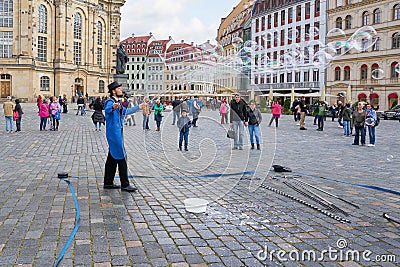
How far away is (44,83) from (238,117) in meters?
55.0

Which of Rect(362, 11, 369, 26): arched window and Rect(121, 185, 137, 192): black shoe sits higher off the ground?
Rect(362, 11, 369, 26): arched window

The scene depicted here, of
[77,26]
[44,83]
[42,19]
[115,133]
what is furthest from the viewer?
[77,26]

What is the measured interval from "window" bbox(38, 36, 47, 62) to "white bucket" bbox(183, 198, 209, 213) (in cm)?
5792

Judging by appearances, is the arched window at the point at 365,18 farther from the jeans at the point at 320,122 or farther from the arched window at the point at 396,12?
the jeans at the point at 320,122

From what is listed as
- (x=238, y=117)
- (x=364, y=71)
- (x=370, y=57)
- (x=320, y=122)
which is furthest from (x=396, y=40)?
(x=238, y=117)

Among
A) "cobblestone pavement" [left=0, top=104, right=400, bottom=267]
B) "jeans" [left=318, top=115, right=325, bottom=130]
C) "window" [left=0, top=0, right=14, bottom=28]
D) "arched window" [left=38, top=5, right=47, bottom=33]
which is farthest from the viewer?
"arched window" [left=38, top=5, right=47, bottom=33]

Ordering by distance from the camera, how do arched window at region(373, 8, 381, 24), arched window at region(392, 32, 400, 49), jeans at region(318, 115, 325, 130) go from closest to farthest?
1. jeans at region(318, 115, 325, 130)
2. arched window at region(392, 32, 400, 49)
3. arched window at region(373, 8, 381, 24)

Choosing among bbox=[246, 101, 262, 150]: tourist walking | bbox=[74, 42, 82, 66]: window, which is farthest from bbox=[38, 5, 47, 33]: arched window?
bbox=[246, 101, 262, 150]: tourist walking

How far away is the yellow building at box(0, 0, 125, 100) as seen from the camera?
5534 cm

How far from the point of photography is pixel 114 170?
275 inches

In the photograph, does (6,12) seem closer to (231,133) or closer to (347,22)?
(347,22)

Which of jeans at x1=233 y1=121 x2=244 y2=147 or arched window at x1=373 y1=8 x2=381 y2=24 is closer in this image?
jeans at x1=233 y1=121 x2=244 y2=147

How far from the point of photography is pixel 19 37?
2181 inches

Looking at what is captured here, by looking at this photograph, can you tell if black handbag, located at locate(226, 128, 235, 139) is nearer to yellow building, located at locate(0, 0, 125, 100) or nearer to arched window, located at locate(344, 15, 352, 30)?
arched window, located at locate(344, 15, 352, 30)
